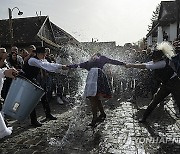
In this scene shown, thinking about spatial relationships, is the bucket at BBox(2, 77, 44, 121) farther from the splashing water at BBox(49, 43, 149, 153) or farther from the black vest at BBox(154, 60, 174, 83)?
the black vest at BBox(154, 60, 174, 83)

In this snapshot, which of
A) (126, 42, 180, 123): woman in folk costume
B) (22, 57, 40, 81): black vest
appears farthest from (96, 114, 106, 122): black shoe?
(22, 57, 40, 81): black vest

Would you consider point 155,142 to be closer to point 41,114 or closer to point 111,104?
point 41,114

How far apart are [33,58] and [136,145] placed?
126 inches

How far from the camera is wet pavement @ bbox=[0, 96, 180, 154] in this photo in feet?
16.1

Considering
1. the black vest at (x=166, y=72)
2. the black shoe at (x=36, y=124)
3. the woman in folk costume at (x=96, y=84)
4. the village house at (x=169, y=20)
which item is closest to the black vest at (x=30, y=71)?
the black shoe at (x=36, y=124)

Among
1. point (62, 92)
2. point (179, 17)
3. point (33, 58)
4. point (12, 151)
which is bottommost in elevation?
point (12, 151)

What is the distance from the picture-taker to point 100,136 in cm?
575

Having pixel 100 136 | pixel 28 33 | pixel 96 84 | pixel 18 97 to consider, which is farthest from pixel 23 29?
pixel 100 136

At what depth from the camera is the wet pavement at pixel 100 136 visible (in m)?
4.91

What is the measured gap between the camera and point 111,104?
33.1 feet

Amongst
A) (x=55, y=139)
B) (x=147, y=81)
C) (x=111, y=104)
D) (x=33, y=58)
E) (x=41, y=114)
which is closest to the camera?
(x=55, y=139)

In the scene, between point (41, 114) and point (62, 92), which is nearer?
point (41, 114)

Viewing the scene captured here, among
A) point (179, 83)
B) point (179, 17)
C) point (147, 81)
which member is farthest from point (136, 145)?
point (179, 17)

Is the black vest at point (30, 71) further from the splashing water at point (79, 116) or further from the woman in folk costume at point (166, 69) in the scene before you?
the woman in folk costume at point (166, 69)
